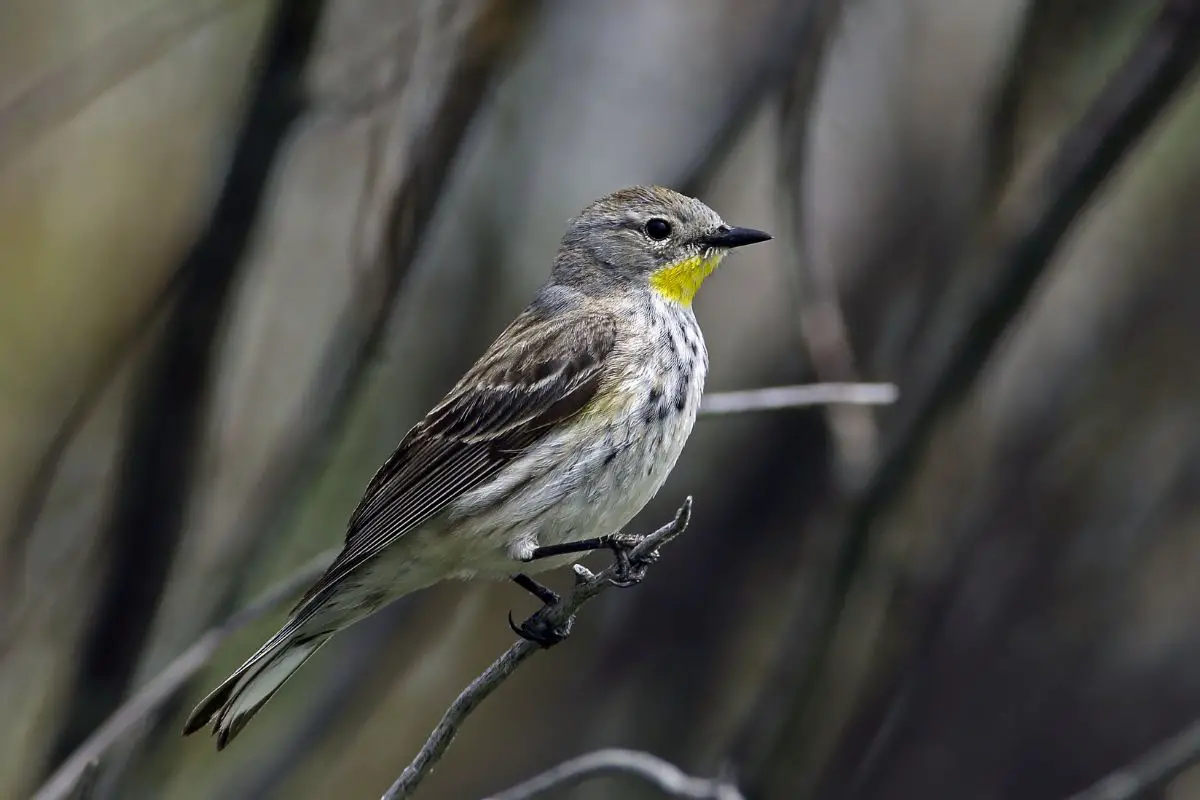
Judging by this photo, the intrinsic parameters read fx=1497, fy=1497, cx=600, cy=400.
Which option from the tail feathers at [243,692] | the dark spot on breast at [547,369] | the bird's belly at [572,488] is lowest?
the bird's belly at [572,488]

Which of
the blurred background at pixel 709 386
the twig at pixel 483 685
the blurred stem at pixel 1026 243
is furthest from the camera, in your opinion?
the blurred background at pixel 709 386

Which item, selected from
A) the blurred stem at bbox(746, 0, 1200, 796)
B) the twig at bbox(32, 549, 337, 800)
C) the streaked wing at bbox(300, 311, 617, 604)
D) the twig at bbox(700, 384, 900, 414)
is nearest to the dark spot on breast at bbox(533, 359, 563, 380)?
the streaked wing at bbox(300, 311, 617, 604)

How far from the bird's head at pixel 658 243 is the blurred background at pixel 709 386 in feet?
1.24

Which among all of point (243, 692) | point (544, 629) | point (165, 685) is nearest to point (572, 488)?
point (544, 629)

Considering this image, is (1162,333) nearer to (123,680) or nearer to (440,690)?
(440,690)

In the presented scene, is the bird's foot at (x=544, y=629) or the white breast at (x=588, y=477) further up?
the white breast at (x=588, y=477)

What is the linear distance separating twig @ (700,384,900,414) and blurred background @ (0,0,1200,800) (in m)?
0.19

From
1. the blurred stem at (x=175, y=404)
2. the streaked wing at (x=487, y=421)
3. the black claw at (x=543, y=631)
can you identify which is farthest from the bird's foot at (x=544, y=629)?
the blurred stem at (x=175, y=404)

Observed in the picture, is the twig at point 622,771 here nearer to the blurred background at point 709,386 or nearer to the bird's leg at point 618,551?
the bird's leg at point 618,551

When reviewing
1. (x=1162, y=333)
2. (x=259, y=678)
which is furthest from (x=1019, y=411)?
(x=259, y=678)

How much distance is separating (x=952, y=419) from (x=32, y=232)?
6.21m

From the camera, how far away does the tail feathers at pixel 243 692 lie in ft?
14.9

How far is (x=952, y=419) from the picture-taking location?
5332 millimetres

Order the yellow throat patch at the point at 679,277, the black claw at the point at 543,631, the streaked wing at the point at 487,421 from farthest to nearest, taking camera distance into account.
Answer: the yellow throat patch at the point at 679,277
the streaked wing at the point at 487,421
the black claw at the point at 543,631
